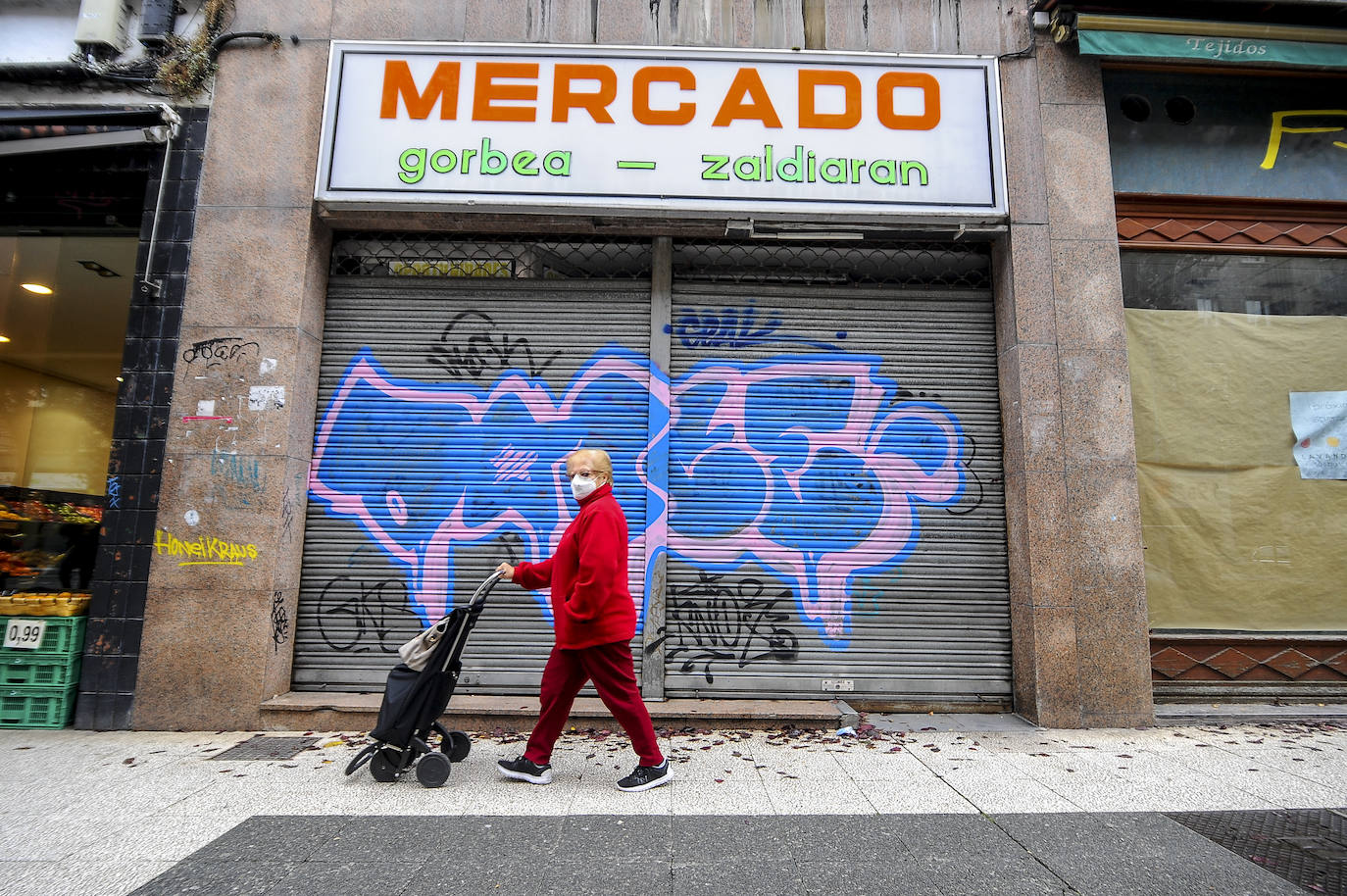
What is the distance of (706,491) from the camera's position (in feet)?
19.1

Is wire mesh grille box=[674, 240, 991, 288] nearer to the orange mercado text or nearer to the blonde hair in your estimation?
the orange mercado text

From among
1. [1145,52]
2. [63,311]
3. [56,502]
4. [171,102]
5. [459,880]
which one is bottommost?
[459,880]

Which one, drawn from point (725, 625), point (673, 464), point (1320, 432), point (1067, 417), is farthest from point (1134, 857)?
point (1320, 432)

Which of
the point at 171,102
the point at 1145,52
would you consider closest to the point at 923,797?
the point at 1145,52

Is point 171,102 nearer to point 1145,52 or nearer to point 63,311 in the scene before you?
point 63,311

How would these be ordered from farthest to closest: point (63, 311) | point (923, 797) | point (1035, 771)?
point (63, 311)
point (1035, 771)
point (923, 797)

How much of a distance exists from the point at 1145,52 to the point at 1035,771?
5797 millimetres

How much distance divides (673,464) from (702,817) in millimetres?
2891

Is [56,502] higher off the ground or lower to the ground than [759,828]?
higher

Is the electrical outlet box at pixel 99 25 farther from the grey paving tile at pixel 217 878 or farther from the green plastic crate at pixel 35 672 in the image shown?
the grey paving tile at pixel 217 878

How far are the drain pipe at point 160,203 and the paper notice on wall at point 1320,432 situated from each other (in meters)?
9.65

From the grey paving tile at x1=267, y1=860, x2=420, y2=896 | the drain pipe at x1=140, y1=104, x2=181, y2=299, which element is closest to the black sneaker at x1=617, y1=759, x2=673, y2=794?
the grey paving tile at x1=267, y1=860, x2=420, y2=896

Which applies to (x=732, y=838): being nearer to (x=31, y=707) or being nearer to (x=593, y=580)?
(x=593, y=580)

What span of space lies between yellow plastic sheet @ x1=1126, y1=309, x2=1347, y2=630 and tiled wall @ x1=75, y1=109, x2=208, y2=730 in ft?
26.4
